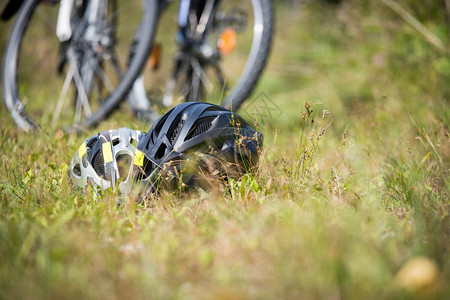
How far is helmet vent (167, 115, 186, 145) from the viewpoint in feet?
5.69

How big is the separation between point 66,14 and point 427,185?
2.69 meters

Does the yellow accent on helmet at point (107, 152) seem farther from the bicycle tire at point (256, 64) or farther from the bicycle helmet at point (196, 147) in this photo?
the bicycle tire at point (256, 64)

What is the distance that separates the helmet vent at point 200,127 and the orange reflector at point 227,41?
158 cm

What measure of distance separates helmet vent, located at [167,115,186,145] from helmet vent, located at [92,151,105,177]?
0.33m

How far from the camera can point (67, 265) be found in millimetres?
1075

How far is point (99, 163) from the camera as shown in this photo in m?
1.75

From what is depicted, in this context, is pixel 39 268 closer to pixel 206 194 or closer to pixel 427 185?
pixel 206 194

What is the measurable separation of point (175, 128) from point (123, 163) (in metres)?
0.28

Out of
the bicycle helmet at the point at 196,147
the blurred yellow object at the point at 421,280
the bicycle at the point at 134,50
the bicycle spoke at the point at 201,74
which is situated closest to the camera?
the blurred yellow object at the point at 421,280

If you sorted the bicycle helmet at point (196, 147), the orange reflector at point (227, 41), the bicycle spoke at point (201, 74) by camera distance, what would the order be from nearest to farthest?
1. the bicycle helmet at point (196, 147)
2. the orange reflector at point (227, 41)
3. the bicycle spoke at point (201, 74)

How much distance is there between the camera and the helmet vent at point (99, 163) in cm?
175

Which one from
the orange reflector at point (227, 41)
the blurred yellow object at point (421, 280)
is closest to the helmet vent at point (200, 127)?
the blurred yellow object at point (421, 280)

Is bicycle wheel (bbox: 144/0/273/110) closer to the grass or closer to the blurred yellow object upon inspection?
the grass

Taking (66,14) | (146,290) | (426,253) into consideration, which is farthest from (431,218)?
(66,14)
